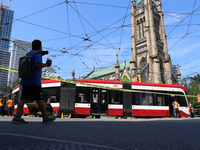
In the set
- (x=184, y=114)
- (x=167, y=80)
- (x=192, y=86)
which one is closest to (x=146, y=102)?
(x=184, y=114)

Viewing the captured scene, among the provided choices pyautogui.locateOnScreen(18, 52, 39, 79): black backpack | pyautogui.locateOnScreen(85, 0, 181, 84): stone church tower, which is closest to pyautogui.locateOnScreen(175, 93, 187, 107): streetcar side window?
pyautogui.locateOnScreen(18, 52, 39, 79): black backpack

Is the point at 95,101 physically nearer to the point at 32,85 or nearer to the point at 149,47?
the point at 32,85

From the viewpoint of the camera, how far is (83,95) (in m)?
12.5

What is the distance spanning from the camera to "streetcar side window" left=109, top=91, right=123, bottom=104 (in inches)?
508

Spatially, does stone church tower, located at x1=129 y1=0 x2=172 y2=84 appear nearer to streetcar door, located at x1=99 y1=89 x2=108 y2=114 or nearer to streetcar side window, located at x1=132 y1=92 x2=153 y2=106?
streetcar side window, located at x1=132 y1=92 x2=153 y2=106

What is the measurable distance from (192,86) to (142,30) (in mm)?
27442

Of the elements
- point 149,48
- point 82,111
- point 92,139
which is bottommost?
point 82,111

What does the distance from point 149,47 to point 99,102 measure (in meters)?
38.5

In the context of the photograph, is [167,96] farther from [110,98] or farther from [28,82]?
[28,82]

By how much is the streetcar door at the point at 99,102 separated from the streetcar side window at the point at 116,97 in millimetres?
541

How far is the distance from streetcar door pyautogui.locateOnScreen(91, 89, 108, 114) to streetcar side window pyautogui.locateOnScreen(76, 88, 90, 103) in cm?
46

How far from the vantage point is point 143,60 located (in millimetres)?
48438

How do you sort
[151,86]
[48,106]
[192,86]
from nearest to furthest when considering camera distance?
Result: [48,106] → [151,86] → [192,86]

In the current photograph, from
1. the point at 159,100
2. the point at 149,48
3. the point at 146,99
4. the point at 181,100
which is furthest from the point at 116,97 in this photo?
the point at 149,48
